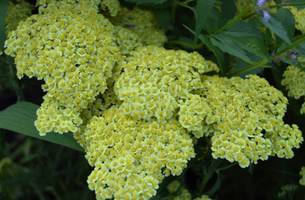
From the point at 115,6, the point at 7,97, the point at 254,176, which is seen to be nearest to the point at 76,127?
the point at 115,6

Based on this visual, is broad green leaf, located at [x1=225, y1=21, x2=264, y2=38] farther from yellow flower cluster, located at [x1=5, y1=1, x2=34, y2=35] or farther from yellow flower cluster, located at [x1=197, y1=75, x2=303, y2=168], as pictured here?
yellow flower cluster, located at [x1=5, y1=1, x2=34, y2=35]

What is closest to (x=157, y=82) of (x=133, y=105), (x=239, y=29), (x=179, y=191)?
(x=133, y=105)

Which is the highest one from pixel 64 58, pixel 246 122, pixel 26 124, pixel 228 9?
pixel 228 9

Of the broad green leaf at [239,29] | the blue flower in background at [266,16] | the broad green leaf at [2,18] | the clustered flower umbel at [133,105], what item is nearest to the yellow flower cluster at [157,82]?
the clustered flower umbel at [133,105]

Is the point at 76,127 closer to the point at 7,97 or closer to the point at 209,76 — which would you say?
the point at 209,76

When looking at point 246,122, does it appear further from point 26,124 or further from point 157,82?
point 26,124
